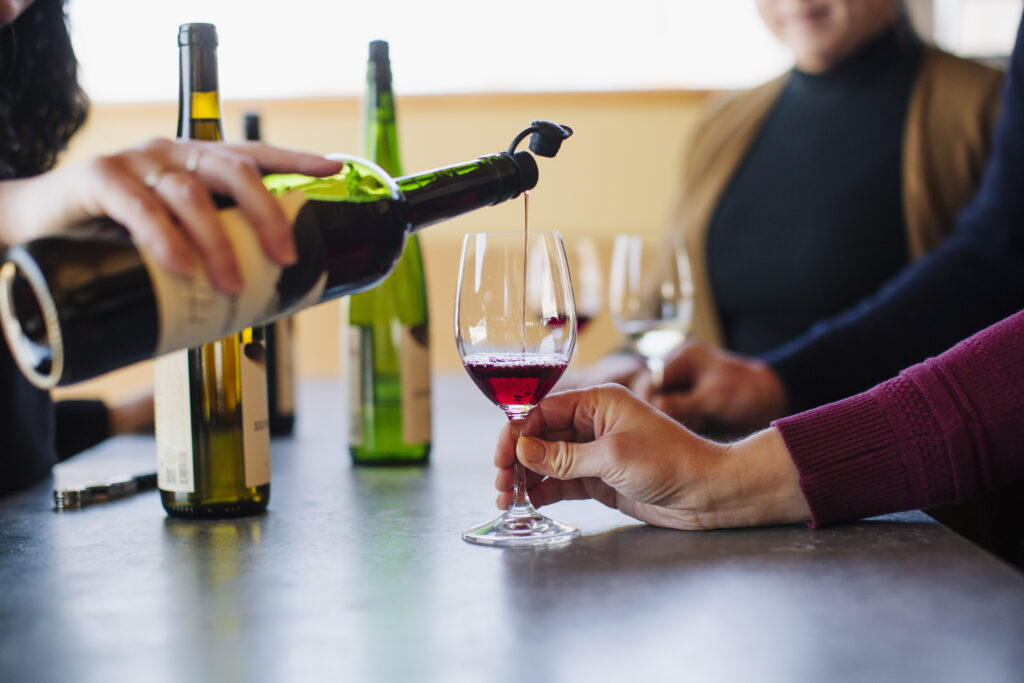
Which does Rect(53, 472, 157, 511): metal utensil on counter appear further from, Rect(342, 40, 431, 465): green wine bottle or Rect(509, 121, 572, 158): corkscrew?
Rect(509, 121, 572, 158): corkscrew

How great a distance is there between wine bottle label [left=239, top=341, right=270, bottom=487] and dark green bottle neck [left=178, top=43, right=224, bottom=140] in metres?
0.19

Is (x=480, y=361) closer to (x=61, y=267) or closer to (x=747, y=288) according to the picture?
(x=61, y=267)

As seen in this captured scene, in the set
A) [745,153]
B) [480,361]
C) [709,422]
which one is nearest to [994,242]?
[709,422]

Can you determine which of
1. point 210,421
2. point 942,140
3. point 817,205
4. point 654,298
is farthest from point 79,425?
point 942,140

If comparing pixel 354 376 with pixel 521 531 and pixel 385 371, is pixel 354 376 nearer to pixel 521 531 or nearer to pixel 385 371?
pixel 385 371

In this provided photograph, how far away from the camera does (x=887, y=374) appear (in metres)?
1.30

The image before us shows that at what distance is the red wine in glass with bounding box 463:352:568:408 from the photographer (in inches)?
26.5

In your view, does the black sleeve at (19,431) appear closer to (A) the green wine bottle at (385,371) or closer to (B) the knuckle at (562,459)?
(A) the green wine bottle at (385,371)

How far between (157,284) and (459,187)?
235mm

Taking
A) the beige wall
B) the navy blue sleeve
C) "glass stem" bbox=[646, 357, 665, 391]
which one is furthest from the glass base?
the beige wall

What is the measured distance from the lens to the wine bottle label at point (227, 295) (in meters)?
0.48

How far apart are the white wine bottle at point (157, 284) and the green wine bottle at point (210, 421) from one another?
16cm

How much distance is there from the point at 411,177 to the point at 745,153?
1.44m

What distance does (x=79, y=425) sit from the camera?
50.2 inches
